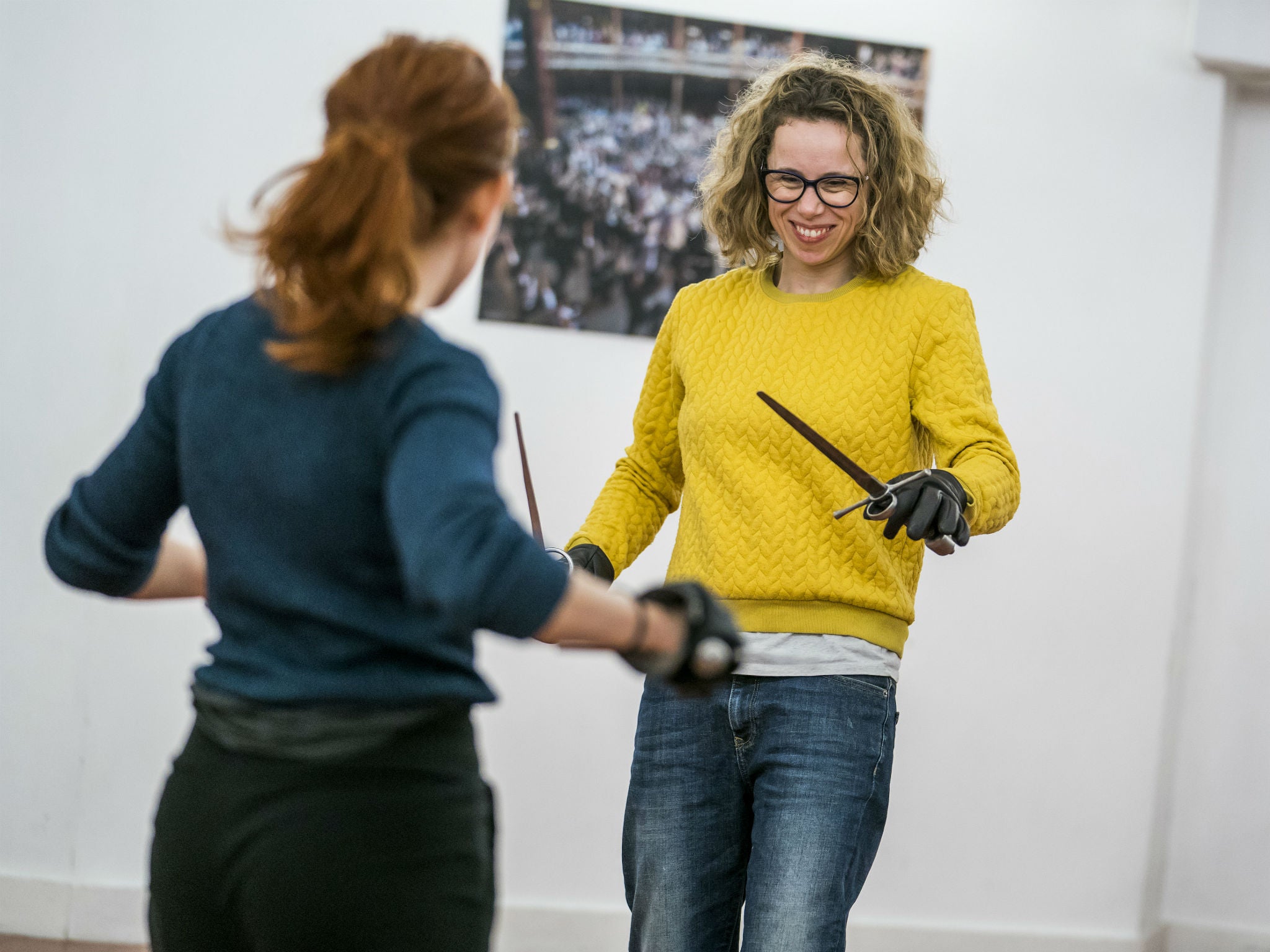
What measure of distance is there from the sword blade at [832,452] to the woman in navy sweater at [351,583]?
0.46 meters

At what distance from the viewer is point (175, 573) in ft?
3.39

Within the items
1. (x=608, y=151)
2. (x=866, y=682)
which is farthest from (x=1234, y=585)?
(x=866, y=682)

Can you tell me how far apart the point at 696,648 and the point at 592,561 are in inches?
27.1

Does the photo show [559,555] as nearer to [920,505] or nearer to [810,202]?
[920,505]

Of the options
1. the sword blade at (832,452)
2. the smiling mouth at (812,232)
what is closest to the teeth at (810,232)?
the smiling mouth at (812,232)

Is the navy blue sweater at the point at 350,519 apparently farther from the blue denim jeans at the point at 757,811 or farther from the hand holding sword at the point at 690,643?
the blue denim jeans at the point at 757,811

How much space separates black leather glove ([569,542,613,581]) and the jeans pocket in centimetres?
31

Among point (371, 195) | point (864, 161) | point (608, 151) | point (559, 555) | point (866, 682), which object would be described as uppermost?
point (608, 151)

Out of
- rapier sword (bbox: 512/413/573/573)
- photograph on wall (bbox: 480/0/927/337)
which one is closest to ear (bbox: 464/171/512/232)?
rapier sword (bbox: 512/413/573/573)

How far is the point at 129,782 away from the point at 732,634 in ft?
7.26

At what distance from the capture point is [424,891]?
84 cm

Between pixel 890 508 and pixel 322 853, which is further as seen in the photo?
pixel 890 508

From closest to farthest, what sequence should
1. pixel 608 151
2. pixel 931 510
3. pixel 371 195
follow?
1. pixel 371 195
2. pixel 931 510
3. pixel 608 151

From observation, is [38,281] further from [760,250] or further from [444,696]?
[444,696]
